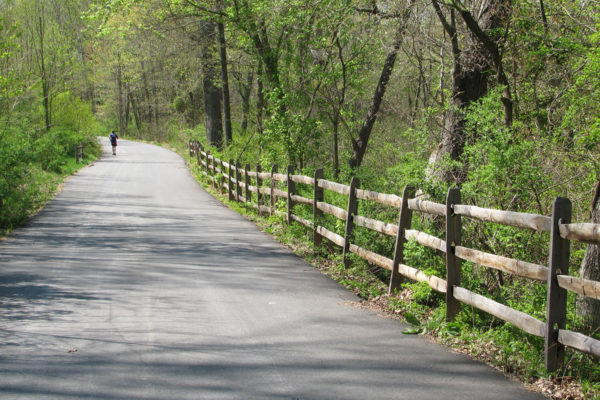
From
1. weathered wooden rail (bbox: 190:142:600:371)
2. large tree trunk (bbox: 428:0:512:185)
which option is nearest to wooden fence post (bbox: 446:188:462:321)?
weathered wooden rail (bbox: 190:142:600:371)

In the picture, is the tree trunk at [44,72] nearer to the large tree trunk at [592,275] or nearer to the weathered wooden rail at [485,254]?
the weathered wooden rail at [485,254]

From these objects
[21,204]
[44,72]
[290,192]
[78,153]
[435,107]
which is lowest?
[21,204]

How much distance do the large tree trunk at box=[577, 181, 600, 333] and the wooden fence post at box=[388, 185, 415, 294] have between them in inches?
99.2

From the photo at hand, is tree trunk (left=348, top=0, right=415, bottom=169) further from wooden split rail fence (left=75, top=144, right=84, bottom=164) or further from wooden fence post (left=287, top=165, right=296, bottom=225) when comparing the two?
wooden split rail fence (left=75, top=144, right=84, bottom=164)

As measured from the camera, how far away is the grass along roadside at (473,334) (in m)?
4.91

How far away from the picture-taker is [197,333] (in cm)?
622

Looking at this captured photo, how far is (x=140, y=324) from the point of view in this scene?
21.4ft

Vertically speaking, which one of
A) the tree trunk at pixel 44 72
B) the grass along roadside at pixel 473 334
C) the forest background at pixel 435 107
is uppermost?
the tree trunk at pixel 44 72

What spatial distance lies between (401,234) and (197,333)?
9.94ft

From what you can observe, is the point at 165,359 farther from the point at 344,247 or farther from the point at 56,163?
the point at 56,163

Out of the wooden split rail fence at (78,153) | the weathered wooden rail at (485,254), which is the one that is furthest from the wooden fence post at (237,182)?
the wooden split rail fence at (78,153)

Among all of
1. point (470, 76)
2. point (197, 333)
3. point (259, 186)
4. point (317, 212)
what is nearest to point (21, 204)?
point (259, 186)

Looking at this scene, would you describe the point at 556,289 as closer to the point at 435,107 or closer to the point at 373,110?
the point at 435,107

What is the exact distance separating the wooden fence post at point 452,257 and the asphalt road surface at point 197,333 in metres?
0.59
